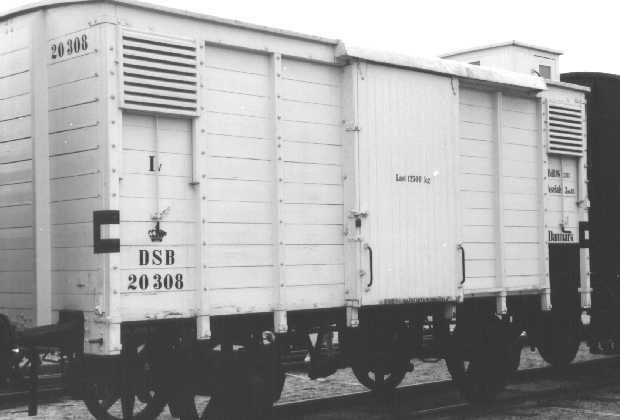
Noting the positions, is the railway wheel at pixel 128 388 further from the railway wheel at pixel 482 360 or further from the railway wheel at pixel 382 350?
the railway wheel at pixel 482 360

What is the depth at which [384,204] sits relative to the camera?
8984mm

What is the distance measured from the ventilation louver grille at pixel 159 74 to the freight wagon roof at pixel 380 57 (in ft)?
0.85

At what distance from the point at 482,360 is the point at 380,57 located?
3.75 metres

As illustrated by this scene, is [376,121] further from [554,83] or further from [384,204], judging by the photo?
[554,83]

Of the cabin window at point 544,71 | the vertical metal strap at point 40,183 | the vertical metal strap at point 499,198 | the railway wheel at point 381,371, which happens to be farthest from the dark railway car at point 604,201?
the vertical metal strap at point 40,183

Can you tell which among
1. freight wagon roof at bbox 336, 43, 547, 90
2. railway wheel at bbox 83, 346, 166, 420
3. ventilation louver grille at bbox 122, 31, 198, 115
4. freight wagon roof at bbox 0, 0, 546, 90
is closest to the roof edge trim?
freight wagon roof at bbox 0, 0, 546, 90

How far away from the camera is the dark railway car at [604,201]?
482 inches

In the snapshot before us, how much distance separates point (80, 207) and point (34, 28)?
163cm

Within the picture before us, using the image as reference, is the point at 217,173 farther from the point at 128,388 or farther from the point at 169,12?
the point at 128,388

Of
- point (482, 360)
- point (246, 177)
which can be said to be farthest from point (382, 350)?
point (246, 177)

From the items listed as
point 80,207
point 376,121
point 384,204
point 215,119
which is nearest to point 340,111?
point 376,121

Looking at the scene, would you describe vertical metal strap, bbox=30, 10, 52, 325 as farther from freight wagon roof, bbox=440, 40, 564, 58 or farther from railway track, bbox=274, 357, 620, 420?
freight wagon roof, bbox=440, 40, 564, 58

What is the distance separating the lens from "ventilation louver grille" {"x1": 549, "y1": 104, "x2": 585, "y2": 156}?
36.8 feet

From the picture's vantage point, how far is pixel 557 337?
459 inches
